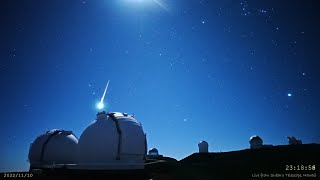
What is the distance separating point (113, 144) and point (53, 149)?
38.7ft

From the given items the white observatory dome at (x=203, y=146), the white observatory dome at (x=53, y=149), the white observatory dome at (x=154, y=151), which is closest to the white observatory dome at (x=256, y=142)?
the white observatory dome at (x=203, y=146)

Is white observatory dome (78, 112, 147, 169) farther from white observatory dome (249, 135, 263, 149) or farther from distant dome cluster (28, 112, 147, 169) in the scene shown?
white observatory dome (249, 135, 263, 149)

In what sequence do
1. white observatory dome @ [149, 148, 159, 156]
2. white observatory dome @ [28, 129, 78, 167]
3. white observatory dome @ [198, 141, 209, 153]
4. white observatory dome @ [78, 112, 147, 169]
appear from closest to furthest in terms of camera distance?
1. white observatory dome @ [78, 112, 147, 169]
2. white observatory dome @ [28, 129, 78, 167]
3. white observatory dome @ [198, 141, 209, 153]
4. white observatory dome @ [149, 148, 159, 156]

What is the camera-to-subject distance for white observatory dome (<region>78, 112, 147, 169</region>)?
63.2 feet

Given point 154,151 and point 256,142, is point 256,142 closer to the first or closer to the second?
point 256,142

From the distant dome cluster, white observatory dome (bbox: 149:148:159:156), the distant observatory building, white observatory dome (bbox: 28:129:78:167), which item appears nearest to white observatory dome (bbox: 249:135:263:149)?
the distant observatory building

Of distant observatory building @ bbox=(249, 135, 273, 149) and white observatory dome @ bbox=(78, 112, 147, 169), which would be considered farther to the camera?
distant observatory building @ bbox=(249, 135, 273, 149)

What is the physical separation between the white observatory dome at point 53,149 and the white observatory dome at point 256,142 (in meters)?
28.3

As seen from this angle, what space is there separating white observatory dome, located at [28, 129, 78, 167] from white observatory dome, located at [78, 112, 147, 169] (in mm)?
7697

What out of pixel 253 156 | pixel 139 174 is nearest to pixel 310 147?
pixel 253 156

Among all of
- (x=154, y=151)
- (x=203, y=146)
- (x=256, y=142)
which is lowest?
(x=154, y=151)

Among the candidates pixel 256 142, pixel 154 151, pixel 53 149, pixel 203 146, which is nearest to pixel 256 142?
pixel 256 142

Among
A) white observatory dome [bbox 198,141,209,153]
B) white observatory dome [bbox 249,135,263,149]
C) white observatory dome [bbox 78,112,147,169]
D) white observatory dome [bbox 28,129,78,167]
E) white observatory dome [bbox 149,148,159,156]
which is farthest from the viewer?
white observatory dome [bbox 149,148,159,156]

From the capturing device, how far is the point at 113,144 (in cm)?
1959
